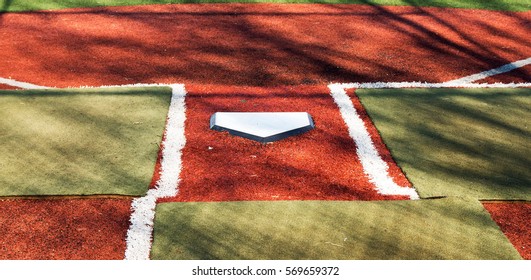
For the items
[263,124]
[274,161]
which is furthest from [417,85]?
[274,161]

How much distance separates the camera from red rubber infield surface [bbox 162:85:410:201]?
3738 millimetres

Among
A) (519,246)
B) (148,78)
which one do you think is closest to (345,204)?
(519,246)

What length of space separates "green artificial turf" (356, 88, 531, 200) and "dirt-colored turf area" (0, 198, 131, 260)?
5.54 feet

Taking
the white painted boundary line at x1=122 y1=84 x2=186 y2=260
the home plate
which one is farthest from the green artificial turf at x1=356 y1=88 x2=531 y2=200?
the white painted boundary line at x1=122 y1=84 x2=186 y2=260

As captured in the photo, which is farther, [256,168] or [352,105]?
[352,105]

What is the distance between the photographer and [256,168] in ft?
13.2

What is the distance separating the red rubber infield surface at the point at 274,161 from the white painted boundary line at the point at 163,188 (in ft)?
0.18

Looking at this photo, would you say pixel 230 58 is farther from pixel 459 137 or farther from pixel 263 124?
pixel 459 137

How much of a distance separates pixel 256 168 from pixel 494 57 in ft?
11.7

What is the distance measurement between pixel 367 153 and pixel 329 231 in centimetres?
113

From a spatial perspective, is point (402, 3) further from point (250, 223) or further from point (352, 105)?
point (250, 223)

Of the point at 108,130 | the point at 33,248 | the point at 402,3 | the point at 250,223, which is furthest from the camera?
the point at 402,3

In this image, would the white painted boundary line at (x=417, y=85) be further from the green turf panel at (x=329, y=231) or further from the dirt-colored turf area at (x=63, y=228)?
the dirt-colored turf area at (x=63, y=228)

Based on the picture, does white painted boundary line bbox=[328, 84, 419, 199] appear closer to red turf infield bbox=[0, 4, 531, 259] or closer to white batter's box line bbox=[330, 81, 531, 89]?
red turf infield bbox=[0, 4, 531, 259]
